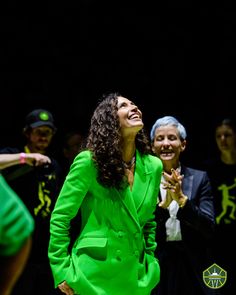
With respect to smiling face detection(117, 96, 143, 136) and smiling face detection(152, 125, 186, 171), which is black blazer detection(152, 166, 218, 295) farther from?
smiling face detection(117, 96, 143, 136)

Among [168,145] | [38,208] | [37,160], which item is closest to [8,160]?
[37,160]

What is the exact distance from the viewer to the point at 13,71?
16.4ft

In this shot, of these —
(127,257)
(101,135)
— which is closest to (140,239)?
(127,257)

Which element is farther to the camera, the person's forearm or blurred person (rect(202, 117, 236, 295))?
blurred person (rect(202, 117, 236, 295))

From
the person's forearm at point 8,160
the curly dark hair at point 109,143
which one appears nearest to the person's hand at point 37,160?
the person's forearm at point 8,160

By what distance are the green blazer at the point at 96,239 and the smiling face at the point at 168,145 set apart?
72 cm

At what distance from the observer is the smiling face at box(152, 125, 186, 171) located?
349cm

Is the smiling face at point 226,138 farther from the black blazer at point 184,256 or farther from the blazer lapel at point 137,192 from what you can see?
the blazer lapel at point 137,192

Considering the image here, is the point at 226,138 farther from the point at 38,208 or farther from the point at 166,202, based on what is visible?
the point at 38,208

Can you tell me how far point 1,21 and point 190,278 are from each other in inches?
107

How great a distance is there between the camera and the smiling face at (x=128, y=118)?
A: 2926mm

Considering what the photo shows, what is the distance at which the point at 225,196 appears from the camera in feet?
13.5

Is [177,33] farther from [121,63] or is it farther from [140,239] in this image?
[140,239]

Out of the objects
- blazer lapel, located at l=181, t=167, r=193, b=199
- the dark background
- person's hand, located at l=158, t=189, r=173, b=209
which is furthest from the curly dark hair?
the dark background
